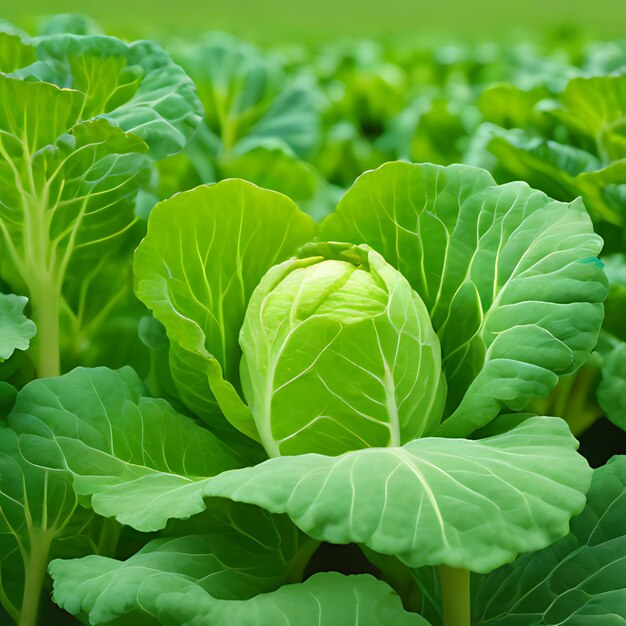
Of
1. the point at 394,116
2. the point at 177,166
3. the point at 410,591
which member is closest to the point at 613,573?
the point at 410,591

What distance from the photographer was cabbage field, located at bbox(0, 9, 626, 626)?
0.65 meters

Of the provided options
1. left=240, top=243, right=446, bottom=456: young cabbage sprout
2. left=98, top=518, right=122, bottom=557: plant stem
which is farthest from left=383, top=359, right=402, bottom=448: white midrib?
left=98, top=518, right=122, bottom=557: plant stem

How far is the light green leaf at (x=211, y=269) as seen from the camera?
2.66 ft

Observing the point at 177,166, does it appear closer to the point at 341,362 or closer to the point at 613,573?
the point at 341,362

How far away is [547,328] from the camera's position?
2.54 ft

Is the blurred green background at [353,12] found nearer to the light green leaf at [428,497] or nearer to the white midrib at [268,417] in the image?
the white midrib at [268,417]

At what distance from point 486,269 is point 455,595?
0.33 meters

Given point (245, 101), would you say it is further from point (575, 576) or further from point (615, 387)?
point (575, 576)

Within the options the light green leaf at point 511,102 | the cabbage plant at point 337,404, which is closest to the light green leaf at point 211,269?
the cabbage plant at point 337,404

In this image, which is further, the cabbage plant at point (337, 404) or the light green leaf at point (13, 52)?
the light green leaf at point (13, 52)

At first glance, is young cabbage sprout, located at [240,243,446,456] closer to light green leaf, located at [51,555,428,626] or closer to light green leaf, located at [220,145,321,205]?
light green leaf, located at [51,555,428,626]

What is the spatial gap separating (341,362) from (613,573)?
1.02ft

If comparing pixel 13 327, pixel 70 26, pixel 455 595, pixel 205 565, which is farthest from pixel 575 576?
pixel 70 26

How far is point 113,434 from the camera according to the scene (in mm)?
812
